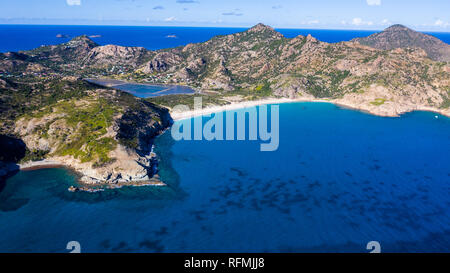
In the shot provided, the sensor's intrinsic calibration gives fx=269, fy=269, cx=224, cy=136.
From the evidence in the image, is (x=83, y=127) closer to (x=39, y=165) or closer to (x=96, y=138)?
(x=96, y=138)

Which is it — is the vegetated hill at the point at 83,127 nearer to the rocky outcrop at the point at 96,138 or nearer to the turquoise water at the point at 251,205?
the rocky outcrop at the point at 96,138

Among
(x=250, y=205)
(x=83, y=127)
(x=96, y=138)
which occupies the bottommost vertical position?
(x=250, y=205)

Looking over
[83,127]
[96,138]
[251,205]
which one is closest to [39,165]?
[83,127]

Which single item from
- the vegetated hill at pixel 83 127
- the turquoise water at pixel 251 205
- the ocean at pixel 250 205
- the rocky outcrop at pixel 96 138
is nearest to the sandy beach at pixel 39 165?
the rocky outcrop at pixel 96 138

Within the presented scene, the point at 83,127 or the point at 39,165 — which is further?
the point at 83,127

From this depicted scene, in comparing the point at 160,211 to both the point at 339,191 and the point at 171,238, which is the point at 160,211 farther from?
the point at 339,191

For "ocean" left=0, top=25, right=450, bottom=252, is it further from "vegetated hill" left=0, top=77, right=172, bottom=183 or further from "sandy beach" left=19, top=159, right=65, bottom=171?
"vegetated hill" left=0, top=77, right=172, bottom=183

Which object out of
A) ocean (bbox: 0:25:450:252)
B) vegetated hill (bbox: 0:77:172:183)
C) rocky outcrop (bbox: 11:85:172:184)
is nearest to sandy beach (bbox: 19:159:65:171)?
rocky outcrop (bbox: 11:85:172:184)

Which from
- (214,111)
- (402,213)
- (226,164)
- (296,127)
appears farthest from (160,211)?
(214,111)
